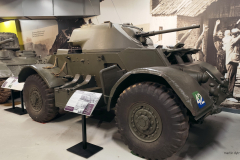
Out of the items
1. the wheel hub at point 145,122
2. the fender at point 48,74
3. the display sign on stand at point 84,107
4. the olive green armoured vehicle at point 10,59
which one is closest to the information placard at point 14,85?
the fender at point 48,74

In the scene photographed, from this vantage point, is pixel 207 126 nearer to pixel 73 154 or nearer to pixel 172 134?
pixel 172 134

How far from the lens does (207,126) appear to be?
410cm

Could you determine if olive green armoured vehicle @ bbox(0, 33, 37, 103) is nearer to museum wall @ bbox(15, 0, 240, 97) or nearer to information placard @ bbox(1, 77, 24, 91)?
information placard @ bbox(1, 77, 24, 91)

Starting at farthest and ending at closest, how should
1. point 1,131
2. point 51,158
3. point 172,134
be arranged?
point 1,131 → point 51,158 → point 172,134

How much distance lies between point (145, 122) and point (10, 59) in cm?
570

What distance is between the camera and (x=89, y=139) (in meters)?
3.46

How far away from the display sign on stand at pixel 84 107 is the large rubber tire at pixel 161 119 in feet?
1.22

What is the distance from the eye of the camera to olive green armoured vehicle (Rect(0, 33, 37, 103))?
19.3 ft

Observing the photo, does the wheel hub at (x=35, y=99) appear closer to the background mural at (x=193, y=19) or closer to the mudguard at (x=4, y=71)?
the mudguard at (x=4, y=71)

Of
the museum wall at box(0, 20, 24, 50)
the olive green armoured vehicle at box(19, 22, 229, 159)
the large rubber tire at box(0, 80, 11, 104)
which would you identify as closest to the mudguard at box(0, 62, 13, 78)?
the large rubber tire at box(0, 80, 11, 104)

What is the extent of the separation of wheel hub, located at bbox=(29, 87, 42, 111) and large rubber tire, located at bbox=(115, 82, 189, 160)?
2080 mm

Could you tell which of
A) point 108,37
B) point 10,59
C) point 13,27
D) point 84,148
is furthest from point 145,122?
point 13,27

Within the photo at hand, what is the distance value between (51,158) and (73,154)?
0.96 feet

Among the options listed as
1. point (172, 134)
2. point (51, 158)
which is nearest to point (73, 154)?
point (51, 158)
